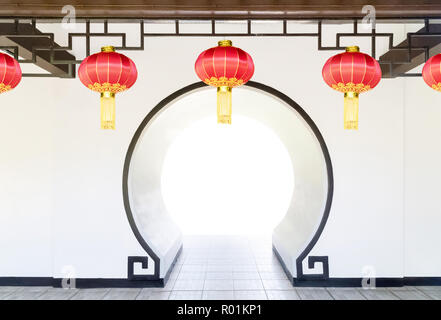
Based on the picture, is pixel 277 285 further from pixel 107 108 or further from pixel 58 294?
pixel 107 108

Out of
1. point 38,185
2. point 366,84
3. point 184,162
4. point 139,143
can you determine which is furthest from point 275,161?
point 366,84

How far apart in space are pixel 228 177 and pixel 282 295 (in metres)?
6.19

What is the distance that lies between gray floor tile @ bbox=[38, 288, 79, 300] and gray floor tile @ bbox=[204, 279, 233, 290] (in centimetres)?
167

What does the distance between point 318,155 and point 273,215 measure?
19.5 feet

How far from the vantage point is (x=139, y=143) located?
4.84m

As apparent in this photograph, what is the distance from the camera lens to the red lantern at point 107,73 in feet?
9.40

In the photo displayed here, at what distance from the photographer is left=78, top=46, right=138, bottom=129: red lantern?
113 inches

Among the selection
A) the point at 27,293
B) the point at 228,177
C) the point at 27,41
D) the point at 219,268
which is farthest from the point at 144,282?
the point at 228,177

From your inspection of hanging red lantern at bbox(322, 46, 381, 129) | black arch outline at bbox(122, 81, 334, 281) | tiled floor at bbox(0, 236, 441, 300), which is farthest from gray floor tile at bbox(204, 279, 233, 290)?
hanging red lantern at bbox(322, 46, 381, 129)

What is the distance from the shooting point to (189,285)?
16.0 feet

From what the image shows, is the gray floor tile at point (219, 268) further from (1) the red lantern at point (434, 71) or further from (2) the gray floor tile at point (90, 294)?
(1) the red lantern at point (434, 71)

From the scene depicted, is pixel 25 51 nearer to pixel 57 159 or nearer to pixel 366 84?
pixel 57 159

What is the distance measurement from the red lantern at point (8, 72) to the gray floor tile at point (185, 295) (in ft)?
9.55

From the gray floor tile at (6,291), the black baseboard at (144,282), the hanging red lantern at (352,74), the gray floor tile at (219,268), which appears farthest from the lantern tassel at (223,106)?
the gray floor tile at (6,291)
